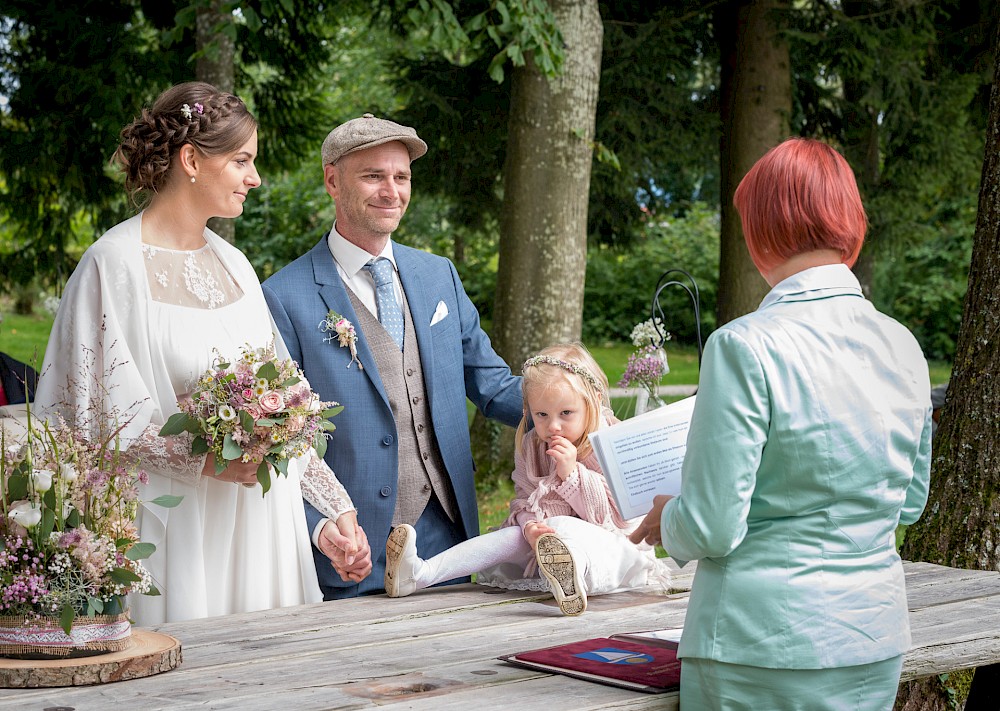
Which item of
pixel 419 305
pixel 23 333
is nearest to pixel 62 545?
pixel 419 305

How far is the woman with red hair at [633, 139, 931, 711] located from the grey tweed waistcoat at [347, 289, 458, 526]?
1.52m

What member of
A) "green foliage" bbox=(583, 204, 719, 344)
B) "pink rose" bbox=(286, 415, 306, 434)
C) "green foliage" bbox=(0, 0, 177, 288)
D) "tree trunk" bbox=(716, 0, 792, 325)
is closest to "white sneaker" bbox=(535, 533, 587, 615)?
"pink rose" bbox=(286, 415, 306, 434)

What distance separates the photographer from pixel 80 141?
9250 millimetres

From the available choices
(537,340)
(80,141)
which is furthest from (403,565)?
(80,141)

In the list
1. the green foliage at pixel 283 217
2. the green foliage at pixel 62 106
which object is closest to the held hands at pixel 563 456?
the green foliage at pixel 62 106

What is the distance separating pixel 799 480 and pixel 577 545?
1237 millimetres

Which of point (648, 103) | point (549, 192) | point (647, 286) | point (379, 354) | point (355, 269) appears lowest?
point (379, 354)

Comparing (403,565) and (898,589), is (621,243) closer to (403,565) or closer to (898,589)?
(403,565)

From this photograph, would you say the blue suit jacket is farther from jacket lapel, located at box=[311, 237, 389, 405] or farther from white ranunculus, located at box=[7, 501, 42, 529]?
white ranunculus, located at box=[7, 501, 42, 529]

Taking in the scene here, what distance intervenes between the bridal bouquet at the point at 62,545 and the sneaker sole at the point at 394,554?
958mm

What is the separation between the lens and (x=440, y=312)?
374cm

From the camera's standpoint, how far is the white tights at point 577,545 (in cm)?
328

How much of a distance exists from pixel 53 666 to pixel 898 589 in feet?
5.49

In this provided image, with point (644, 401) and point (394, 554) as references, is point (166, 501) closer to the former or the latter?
point (394, 554)
